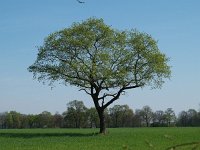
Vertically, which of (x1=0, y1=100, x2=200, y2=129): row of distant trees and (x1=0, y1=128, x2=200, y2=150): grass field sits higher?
(x1=0, y1=100, x2=200, y2=129): row of distant trees

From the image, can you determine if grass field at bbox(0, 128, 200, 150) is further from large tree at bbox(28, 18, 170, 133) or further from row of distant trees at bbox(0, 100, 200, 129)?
row of distant trees at bbox(0, 100, 200, 129)

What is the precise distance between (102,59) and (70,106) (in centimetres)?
8933

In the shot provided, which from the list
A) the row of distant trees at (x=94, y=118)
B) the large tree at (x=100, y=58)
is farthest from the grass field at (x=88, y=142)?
the row of distant trees at (x=94, y=118)

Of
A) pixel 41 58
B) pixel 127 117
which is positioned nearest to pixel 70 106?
pixel 127 117

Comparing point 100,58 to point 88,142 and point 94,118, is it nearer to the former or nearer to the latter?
point 88,142

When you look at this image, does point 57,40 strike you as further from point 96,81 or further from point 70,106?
point 70,106

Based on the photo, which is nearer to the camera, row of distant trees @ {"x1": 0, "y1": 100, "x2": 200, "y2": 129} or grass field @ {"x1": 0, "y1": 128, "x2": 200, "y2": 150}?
grass field @ {"x1": 0, "y1": 128, "x2": 200, "y2": 150}

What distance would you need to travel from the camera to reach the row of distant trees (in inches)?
5094

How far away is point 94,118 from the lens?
131 m

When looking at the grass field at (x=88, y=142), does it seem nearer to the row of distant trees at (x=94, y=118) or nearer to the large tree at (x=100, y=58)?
the large tree at (x=100, y=58)

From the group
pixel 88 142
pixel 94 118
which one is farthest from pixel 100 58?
pixel 94 118

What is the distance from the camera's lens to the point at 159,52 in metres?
43.9

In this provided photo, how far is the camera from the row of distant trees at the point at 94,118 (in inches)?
5094

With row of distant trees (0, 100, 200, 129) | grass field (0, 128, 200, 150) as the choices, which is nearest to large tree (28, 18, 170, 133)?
grass field (0, 128, 200, 150)
